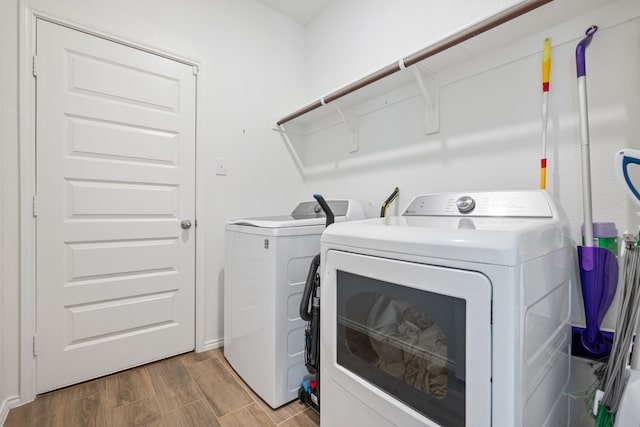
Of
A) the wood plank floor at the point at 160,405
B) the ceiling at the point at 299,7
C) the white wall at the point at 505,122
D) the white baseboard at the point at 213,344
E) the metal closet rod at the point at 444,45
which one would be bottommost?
the wood plank floor at the point at 160,405

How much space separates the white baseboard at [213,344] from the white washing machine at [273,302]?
468 millimetres

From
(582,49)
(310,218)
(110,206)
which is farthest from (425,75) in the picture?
(110,206)

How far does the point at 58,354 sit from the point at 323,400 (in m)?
1.55

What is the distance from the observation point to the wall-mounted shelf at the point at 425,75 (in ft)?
3.50

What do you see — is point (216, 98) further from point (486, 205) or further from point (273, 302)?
point (486, 205)

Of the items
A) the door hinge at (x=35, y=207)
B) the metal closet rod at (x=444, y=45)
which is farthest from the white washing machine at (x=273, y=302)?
the door hinge at (x=35, y=207)

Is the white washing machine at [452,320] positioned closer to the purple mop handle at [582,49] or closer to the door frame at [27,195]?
the purple mop handle at [582,49]

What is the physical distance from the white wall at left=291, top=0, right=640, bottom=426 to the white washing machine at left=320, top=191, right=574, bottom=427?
0.27 metres

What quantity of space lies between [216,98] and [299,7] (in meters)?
1.10

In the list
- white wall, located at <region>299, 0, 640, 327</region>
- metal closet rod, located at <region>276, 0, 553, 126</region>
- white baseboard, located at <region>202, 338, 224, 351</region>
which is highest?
metal closet rod, located at <region>276, 0, 553, 126</region>

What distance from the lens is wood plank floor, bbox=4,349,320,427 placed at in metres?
1.30

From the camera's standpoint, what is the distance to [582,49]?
3.39 feet

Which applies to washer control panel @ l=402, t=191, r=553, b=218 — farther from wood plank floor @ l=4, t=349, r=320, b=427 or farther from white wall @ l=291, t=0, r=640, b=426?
wood plank floor @ l=4, t=349, r=320, b=427

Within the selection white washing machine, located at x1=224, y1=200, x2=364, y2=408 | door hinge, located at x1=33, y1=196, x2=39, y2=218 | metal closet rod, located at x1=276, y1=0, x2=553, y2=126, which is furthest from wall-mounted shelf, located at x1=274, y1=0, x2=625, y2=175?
door hinge, located at x1=33, y1=196, x2=39, y2=218
